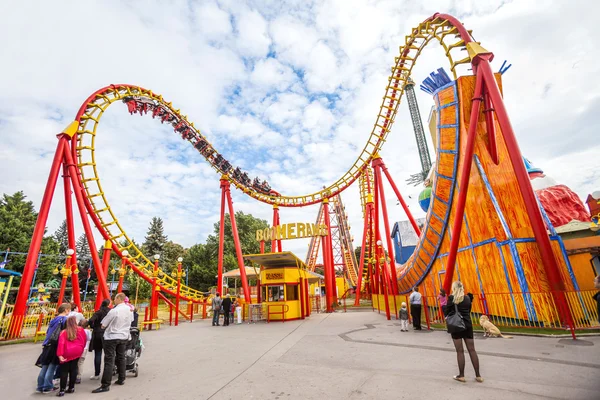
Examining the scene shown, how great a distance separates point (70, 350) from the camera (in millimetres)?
4719

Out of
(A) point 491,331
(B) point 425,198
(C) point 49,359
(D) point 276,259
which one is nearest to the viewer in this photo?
(C) point 49,359

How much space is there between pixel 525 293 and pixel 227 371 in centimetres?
817

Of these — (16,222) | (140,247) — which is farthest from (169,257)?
(16,222)

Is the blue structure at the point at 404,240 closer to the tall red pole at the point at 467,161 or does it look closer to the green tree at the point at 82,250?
the tall red pole at the point at 467,161

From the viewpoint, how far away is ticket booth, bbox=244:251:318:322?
15047 millimetres

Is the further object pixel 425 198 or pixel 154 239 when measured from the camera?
pixel 154 239

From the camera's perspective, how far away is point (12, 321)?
10.6 m

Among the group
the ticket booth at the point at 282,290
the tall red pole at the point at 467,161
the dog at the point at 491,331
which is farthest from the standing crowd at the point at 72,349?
the ticket booth at the point at 282,290

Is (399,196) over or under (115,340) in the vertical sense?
over

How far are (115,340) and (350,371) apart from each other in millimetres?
4086

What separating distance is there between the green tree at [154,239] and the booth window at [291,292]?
111 ft

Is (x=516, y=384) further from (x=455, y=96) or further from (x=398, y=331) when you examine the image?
(x=455, y=96)

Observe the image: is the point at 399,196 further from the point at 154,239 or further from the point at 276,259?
the point at 154,239

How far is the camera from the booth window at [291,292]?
50.9 feet
